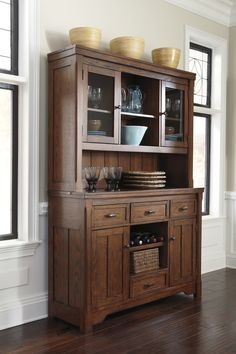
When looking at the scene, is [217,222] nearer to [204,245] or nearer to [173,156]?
[204,245]

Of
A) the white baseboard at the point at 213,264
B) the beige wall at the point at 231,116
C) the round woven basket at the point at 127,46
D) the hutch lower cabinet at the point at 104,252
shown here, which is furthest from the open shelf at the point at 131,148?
the white baseboard at the point at 213,264

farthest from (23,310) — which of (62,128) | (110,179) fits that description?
(62,128)

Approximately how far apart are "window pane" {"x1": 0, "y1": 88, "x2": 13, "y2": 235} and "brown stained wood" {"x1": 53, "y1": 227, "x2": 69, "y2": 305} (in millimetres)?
403

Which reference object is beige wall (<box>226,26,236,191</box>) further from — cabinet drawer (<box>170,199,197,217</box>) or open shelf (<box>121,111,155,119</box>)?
open shelf (<box>121,111,155,119</box>)

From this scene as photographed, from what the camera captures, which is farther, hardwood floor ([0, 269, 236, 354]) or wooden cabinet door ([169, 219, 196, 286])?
wooden cabinet door ([169, 219, 196, 286])

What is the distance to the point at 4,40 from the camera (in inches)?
135

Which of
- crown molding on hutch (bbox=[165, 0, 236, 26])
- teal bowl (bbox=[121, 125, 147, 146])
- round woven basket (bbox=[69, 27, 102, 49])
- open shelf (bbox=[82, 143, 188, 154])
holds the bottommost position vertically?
open shelf (bbox=[82, 143, 188, 154])

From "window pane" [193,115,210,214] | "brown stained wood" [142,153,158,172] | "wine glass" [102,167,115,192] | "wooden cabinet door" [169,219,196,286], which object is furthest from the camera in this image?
"window pane" [193,115,210,214]

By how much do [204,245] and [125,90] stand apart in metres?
2.25

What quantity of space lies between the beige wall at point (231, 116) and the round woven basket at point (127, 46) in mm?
2071

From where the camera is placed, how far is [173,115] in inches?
163

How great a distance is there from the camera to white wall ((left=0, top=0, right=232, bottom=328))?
337 cm

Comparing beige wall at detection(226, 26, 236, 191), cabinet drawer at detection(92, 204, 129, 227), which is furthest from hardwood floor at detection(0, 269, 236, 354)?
beige wall at detection(226, 26, 236, 191)

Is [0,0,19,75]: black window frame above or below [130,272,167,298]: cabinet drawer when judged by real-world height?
above
